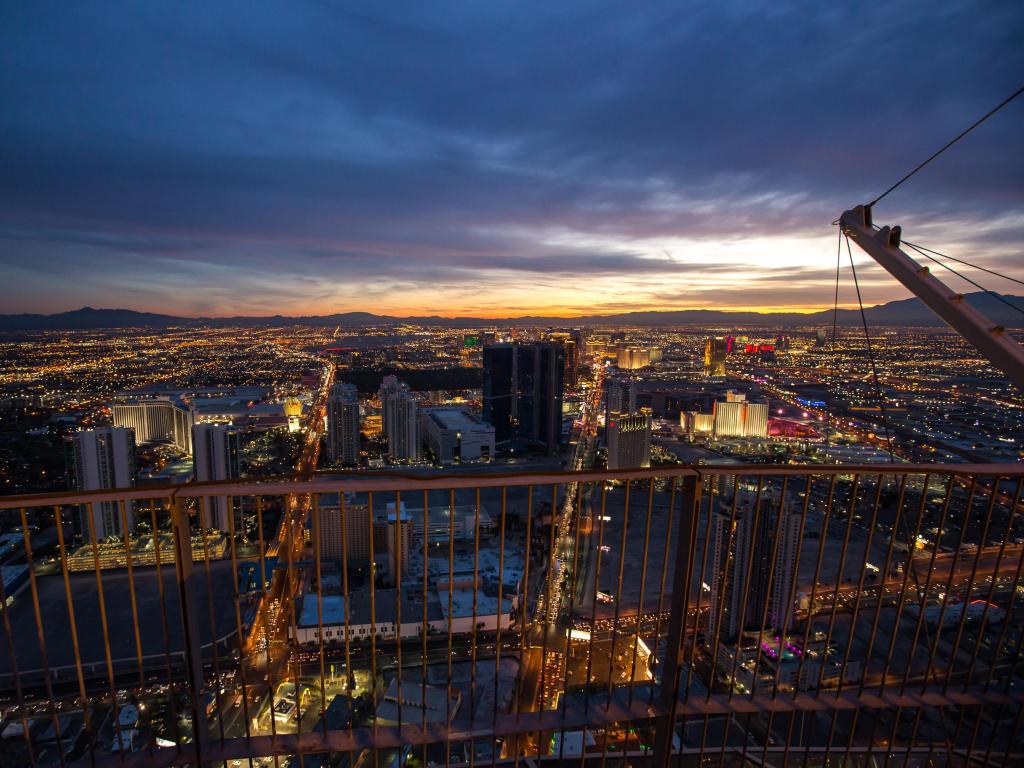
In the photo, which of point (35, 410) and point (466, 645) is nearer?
point (466, 645)

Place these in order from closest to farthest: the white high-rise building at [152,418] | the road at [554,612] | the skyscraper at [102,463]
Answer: the road at [554,612] → the skyscraper at [102,463] → the white high-rise building at [152,418]

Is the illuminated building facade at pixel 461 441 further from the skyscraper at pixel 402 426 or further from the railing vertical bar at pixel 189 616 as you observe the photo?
the railing vertical bar at pixel 189 616

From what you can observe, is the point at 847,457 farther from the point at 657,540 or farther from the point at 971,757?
the point at 971,757

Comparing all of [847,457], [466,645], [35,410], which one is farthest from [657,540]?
[35,410]

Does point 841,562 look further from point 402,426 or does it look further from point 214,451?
point 402,426

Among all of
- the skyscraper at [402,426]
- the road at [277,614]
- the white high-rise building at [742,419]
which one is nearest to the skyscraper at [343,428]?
the road at [277,614]

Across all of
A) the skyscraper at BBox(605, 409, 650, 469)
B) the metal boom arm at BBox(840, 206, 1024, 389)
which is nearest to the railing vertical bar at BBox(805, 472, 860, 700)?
the metal boom arm at BBox(840, 206, 1024, 389)

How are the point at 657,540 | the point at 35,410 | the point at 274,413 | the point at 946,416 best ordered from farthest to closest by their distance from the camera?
the point at 274,413 < the point at 35,410 < the point at 946,416 < the point at 657,540
